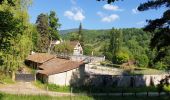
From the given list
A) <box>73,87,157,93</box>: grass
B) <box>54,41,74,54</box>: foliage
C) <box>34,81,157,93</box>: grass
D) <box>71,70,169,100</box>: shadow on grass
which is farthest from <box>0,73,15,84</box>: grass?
<box>54,41,74,54</box>: foliage

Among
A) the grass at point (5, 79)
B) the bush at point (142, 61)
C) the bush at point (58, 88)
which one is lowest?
the bush at point (58, 88)

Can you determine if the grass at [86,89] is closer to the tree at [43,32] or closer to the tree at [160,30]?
the tree at [160,30]

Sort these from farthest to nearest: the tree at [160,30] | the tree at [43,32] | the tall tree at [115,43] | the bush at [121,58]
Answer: the tall tree at [115,43], the tree at [43,32], the bush at [121,58], the tree at [160,30]

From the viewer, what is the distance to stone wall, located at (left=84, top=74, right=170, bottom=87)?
5184 centimetres

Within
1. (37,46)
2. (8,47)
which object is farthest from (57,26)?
(8,47)

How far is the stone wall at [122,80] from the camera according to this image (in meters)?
51.8

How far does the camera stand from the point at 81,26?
450ft

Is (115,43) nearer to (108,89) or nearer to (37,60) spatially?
(37,60)

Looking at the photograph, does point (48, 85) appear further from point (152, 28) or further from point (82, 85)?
point (152, 28)

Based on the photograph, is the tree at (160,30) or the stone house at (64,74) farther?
the stone house at (64,74)

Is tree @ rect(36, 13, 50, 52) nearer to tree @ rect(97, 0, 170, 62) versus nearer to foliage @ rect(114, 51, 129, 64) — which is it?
foliage @ rect(114, 51, 129, 64)

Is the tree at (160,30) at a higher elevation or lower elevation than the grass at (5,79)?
higher

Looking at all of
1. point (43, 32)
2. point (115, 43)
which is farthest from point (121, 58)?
point (43, 32)

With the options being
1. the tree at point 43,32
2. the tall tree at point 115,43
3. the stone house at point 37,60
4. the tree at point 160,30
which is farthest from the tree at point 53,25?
the tree at point 160,30
